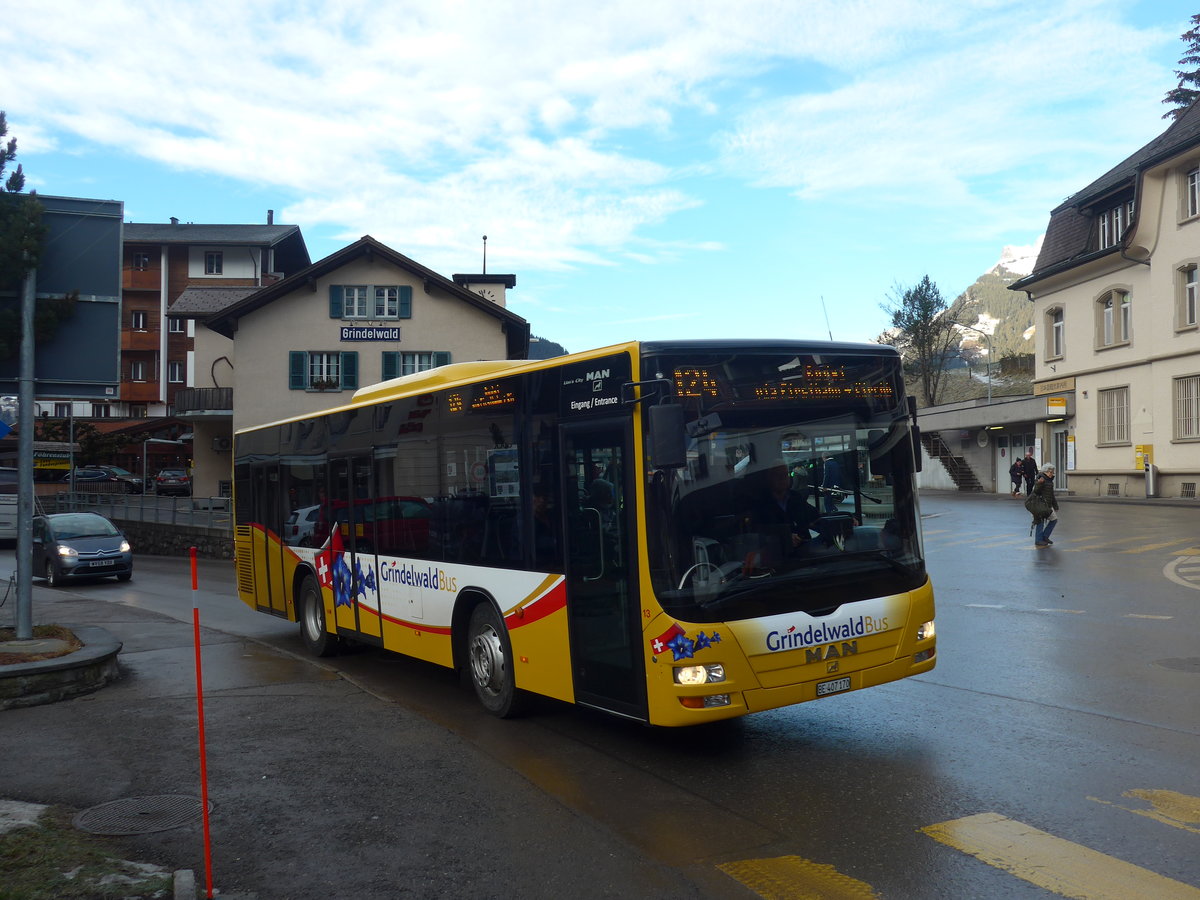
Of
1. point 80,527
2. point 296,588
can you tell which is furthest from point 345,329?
point 296,588

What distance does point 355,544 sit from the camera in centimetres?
1049

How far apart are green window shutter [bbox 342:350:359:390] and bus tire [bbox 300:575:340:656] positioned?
31057 mm

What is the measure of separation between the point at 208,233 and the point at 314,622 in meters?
69.1

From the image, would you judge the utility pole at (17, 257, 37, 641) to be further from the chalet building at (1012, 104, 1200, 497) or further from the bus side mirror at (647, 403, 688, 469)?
Answer: the chalet building at (1012, 104, 1200, 497)

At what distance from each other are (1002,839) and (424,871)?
2742mm

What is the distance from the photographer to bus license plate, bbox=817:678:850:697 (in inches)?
258

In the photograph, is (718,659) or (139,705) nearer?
(718,659)

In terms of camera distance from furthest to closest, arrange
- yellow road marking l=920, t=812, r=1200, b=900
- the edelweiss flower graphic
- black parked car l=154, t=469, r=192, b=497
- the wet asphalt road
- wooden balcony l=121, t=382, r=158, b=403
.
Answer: wooden balcony l=121, t=382, r=158, b=403, black parked car l=154, t=469, r=192, b=497, the edelweiss flower graphic, the wet asphalt road, yellow road marking l=920, t=812, r=1200, b=900

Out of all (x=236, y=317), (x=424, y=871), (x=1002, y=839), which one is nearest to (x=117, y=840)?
(x=424, y=871)

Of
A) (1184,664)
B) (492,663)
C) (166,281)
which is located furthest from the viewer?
(166,281)

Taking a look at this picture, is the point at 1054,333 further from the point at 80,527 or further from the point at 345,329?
the point at 80,527

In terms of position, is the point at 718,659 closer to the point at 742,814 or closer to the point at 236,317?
the point at 742,814

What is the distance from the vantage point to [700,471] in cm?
635

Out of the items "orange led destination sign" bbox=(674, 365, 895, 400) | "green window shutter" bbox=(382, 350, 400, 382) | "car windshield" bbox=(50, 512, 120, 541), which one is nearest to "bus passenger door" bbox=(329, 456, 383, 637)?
"orange led destination sign" bbox=(674, 365, 895, 400)
